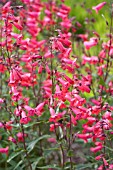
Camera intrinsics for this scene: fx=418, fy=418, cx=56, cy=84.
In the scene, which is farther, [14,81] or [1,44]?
Answer: [1,44]

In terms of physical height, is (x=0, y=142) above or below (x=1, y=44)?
below

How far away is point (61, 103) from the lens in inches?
160

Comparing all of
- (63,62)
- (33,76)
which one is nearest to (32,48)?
(33,76)

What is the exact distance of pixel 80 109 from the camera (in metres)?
4.15

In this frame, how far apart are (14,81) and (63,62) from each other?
1.73 ft

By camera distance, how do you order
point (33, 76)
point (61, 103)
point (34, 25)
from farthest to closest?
point (34, 25)
point (33, 76)
point (61, 103)

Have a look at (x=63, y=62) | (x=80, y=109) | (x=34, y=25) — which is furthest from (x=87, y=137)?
(x=34, y=25)

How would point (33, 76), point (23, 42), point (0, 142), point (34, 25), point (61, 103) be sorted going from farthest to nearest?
point (34, 25) < point (0, 142) < point (33, 76) < point (23, 42) < point (61, 103)

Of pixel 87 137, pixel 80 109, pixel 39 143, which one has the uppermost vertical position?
pixel 80 109

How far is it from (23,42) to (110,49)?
3.95ft

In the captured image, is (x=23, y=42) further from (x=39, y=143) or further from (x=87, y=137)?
(x=39, y=143)

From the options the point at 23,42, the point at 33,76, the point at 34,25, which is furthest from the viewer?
the point at 34,25

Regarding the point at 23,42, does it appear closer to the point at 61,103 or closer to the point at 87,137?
the point at 61,103

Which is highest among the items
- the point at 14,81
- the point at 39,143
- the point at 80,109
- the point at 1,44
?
the point at 1,44
